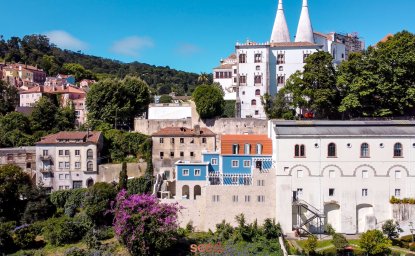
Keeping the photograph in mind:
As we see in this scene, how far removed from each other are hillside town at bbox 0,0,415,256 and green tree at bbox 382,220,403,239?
323 mm

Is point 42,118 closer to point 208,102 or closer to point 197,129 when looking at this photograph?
point 197,129

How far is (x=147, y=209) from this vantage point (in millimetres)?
36094

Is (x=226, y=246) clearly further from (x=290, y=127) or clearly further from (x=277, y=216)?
(x=290, y=127)

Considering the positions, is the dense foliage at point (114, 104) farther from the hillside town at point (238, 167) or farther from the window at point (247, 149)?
the window at point (247, 149)

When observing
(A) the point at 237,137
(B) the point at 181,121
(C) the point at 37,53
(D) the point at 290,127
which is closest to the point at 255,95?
(B) the point at 181,121

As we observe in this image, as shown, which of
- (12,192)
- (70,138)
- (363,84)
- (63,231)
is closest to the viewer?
(63,231)

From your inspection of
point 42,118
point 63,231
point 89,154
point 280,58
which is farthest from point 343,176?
point 42,118

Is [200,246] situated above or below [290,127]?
below

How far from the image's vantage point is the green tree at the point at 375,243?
33469mm

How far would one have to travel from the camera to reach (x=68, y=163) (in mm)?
47906

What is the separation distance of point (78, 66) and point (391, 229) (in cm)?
9945

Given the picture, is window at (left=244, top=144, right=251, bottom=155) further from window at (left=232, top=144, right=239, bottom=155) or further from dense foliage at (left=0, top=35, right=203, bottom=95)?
dense foliage at (left=0, top=35, right=203, bottom=95)

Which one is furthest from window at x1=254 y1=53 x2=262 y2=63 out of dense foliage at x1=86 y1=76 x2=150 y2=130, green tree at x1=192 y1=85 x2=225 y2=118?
dense foliage at x1=86 y1=76 x2=150 y2=130

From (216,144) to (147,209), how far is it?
1571cm
